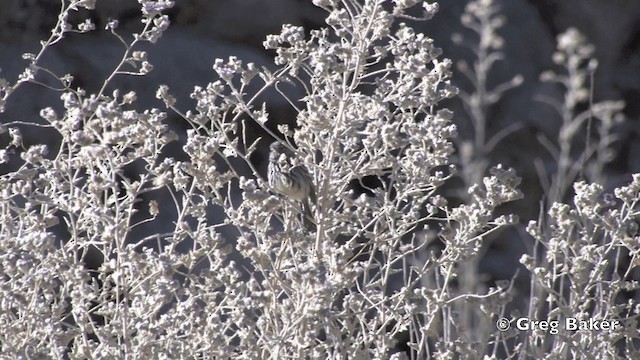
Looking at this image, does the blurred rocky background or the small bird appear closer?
the small bird

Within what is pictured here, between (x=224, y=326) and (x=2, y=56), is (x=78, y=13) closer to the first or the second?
(x=2, y=56)

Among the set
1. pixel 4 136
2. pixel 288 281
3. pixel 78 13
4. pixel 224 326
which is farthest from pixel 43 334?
pixel 78 13

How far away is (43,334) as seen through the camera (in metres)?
2.25

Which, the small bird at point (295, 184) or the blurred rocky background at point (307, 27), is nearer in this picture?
the small bird at point (295, 184)

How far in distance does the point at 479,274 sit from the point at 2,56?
6.45 feet
